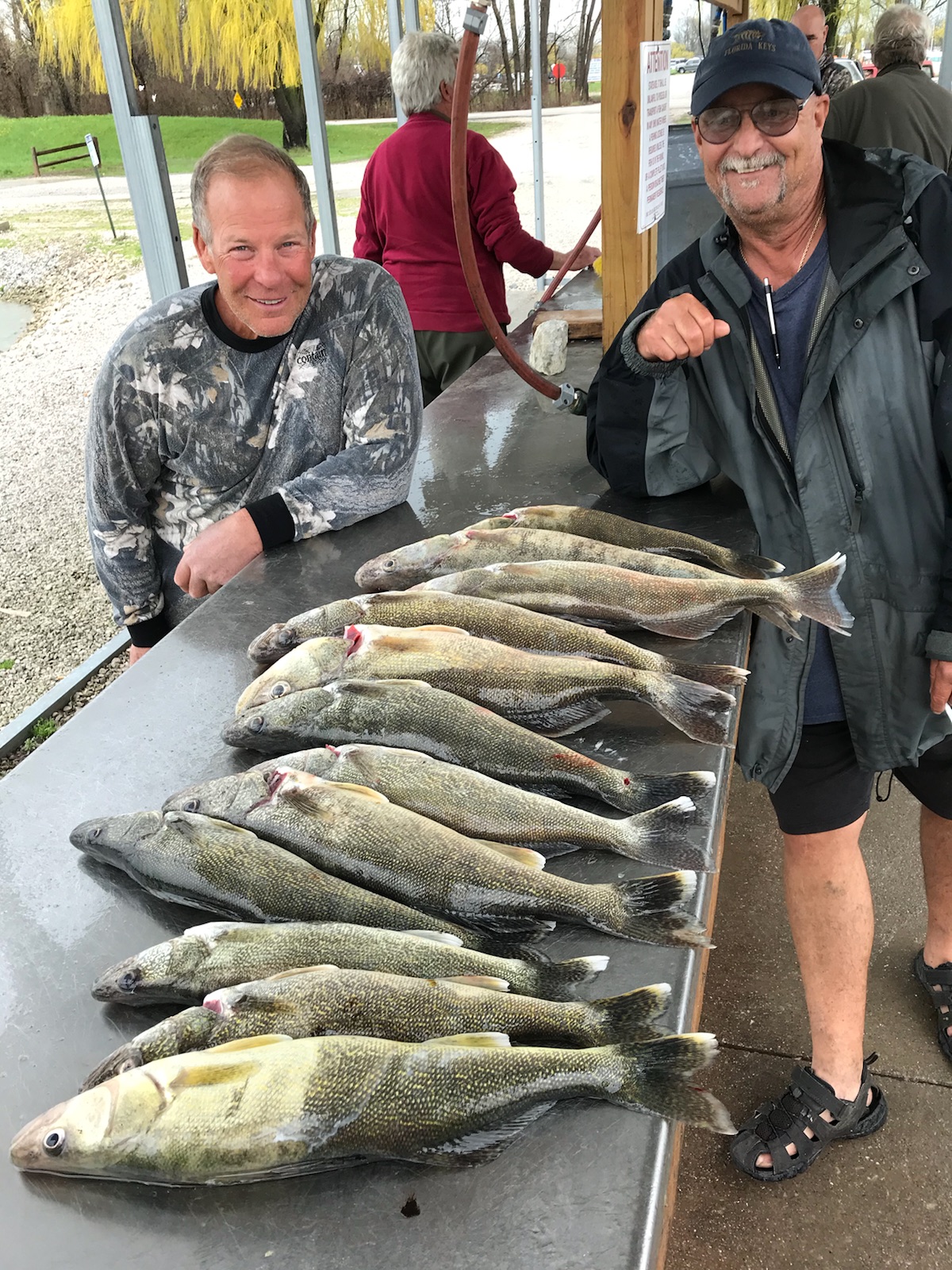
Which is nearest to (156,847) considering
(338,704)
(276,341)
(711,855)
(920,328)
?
(338,704)

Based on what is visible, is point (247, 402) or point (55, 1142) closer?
point (55, 1142)

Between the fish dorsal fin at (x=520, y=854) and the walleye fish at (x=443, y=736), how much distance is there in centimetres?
18

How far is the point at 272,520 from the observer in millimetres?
2494

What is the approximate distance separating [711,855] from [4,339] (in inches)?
191

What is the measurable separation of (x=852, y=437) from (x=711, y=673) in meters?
0.78

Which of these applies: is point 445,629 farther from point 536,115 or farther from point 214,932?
point 536,115

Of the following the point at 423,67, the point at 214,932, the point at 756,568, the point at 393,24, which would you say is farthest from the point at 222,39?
the point at 214,932

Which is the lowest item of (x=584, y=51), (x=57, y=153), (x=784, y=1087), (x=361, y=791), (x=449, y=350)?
(x=784, y=1087)

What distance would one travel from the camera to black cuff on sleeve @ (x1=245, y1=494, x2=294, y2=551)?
8.16ft

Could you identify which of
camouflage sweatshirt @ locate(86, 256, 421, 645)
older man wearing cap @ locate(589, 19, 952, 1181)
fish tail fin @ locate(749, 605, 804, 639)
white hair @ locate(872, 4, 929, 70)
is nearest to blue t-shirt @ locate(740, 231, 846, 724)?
older man wearing cap @ locate(589, 19, 952, 1181)

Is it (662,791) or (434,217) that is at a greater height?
(434,217)

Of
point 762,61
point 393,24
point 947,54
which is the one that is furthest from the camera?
point 947,54

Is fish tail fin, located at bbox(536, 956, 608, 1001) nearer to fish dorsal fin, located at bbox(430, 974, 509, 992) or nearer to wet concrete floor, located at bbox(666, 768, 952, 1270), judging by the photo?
fish dorsal fin, located at bbox(430, 974, 509, 992)

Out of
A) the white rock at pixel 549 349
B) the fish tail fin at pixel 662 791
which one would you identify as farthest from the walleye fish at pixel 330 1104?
the white rock at pixel 549 349
